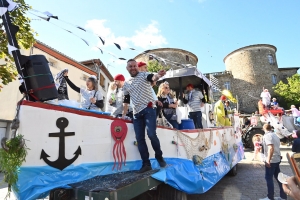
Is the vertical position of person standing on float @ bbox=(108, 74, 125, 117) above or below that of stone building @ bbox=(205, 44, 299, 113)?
below

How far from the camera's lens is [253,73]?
118 ft

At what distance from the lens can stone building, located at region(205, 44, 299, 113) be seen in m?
35.6

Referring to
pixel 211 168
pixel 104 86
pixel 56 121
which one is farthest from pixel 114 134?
pixel 104 86

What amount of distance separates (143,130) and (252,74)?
38.1 m

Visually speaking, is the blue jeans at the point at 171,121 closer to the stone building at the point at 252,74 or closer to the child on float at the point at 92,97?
the child on float at the point at 92,97

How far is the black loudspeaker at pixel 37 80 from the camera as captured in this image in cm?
231

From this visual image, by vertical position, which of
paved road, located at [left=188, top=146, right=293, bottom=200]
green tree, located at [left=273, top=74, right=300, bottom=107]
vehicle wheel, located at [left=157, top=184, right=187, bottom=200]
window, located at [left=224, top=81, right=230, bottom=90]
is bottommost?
paved road, located at [left=188, top=146, right=293, bottom=200]

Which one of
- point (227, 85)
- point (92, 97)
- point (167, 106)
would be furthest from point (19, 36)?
point (227, 85)

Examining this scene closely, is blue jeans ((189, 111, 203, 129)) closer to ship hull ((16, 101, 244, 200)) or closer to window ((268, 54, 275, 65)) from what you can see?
ship hull ((16, 101, 244, 200))

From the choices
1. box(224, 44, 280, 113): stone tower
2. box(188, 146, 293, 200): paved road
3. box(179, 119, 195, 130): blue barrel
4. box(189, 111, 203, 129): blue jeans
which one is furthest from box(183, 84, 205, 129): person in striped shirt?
box(224, 44, 280, 113): stone tower

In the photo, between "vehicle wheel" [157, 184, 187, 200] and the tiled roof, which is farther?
the tiled roof

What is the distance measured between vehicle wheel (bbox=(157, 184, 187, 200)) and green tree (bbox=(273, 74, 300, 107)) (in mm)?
36042

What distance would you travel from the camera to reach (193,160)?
12.3ft

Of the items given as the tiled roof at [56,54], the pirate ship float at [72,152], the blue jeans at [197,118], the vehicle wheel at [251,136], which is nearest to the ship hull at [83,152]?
the pirate ship float at [72,152]
